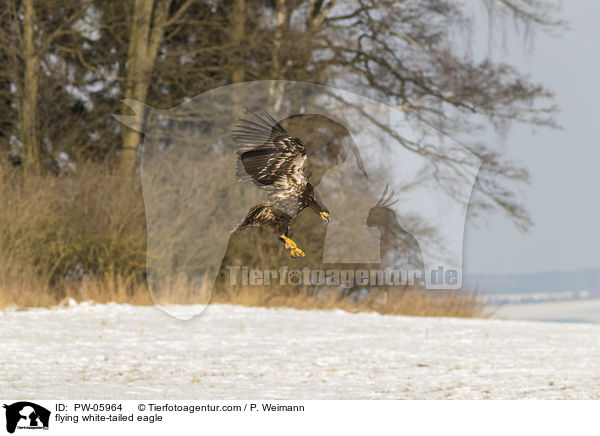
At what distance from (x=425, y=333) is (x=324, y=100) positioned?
4.72 meters

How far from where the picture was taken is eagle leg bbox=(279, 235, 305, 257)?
95.0 inches

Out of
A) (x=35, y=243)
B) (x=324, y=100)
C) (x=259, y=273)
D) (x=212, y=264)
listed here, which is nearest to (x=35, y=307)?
(x=35, y=243)

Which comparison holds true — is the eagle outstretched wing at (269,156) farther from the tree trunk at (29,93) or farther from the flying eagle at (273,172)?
the tree trunk at (29,93)

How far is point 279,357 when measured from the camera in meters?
9.02

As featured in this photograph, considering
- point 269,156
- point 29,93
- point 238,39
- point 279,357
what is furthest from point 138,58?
point 269,156

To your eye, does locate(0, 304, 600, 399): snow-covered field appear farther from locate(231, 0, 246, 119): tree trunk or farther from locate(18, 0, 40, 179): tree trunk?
locate(231, 0, 246, 119): tree trunk

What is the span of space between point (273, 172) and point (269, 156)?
2.3 inches

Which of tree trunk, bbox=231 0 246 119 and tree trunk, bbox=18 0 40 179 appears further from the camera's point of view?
tree trunk, bbox=18 0 40 179

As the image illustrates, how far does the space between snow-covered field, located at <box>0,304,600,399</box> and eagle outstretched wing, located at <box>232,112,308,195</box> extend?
4.12 m

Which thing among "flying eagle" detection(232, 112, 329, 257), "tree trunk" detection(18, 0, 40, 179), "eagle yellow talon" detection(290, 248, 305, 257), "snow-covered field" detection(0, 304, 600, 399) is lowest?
"snow-covered field" detection(0, 304, 600, 399)

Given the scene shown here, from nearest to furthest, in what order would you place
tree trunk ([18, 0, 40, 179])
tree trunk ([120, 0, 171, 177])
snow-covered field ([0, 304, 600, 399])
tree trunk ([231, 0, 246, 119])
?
snow-covered field ([0, 304, 600, 399]) < tree trunk ([120, 0, 171, 177]) < tree trunk ([231, 0, 246, 119]) < tree trunk ([18, 0, 40, 179])

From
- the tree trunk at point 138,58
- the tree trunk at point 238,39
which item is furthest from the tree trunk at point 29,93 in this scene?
the tree trunk at point 238,39

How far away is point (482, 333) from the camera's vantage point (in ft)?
40.0

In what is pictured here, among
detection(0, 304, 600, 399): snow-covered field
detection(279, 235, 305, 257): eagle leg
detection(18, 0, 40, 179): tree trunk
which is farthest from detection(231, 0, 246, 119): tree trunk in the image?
detection(279, 235, 305, 257): eagle leg
